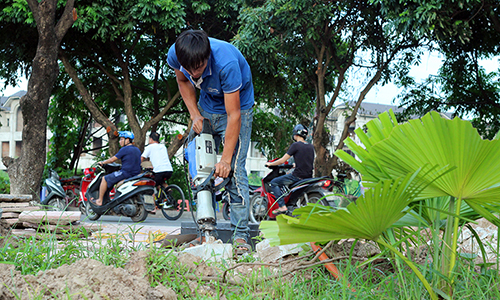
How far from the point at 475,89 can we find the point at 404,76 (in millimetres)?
2331

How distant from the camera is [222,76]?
3.14m

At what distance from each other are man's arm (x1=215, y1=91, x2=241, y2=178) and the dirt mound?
1565mm

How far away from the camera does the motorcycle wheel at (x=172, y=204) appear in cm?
941

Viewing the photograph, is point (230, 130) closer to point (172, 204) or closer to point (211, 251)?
point (211, 251)

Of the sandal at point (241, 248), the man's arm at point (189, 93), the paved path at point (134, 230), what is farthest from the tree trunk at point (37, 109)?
the sandal at point (241, 248)

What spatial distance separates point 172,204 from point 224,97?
658 cm

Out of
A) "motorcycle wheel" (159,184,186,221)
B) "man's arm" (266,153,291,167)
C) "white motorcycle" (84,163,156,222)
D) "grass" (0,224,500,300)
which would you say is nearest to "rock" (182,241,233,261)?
"grass" (0,224,500,300)

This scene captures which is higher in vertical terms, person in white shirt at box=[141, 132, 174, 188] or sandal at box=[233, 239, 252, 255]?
person in white shirt at box=[141, 132, 174, 188]

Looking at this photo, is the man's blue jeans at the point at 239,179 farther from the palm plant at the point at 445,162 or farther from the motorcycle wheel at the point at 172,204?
the motorcycle wheel at the point at 172,204

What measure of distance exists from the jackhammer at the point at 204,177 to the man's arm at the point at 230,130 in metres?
0.08

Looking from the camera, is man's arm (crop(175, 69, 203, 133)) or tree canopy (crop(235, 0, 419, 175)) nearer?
man's arm (crop(175, 69, 203, 133))

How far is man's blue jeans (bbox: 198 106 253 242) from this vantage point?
3.33 m

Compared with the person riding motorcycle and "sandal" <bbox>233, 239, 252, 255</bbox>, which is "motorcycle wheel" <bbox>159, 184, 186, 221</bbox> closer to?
the person riding motorcycle

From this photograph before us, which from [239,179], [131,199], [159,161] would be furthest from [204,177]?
[159,161]
